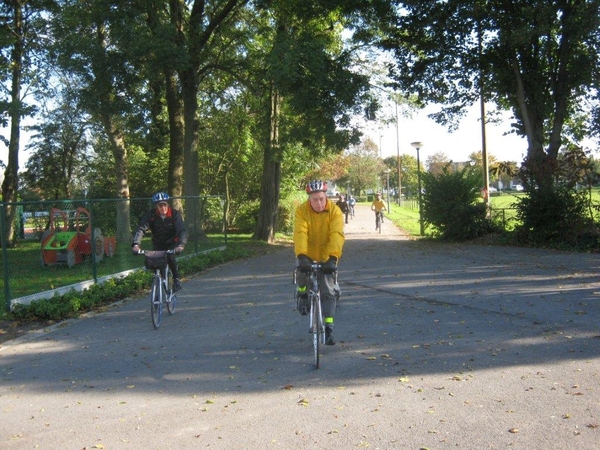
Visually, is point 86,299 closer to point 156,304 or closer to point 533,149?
point 156,304

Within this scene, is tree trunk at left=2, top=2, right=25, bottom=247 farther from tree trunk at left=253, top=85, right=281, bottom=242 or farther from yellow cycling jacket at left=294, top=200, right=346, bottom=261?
yellow cycling jacket at left=294, top=200, right=346, bottom=261

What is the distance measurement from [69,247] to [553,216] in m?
14.5

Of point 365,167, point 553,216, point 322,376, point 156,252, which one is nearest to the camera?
point 322,376

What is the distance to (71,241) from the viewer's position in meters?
15.3

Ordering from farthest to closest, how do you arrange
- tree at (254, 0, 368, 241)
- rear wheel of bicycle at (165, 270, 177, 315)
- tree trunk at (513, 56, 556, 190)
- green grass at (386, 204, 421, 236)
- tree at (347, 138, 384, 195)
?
tree at (347, 138, 384, 195) < green grass at (386, 204, 421, 236) < tree trunk at (513, 56, 556, 190) < tree at (254, 0, 368, 241) < rear wheel of bicycle at (165, 270, 177, 315)

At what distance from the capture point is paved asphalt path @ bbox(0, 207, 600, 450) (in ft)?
15.8

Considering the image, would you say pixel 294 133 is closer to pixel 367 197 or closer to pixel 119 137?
pixel 119 137

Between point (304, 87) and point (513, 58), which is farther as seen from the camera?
point (513, 58)

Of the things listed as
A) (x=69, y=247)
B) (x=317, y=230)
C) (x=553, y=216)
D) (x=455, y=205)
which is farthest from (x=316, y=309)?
(x=455, y=205)

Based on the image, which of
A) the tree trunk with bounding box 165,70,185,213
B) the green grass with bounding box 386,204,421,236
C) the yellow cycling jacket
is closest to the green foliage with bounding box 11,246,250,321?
the yellow cycling jacket

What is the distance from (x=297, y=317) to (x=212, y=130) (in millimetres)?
27410

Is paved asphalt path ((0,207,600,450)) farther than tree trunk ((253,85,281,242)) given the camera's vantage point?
No

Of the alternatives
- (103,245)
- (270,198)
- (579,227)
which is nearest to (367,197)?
(270,198)

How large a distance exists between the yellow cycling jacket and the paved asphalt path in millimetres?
1144
